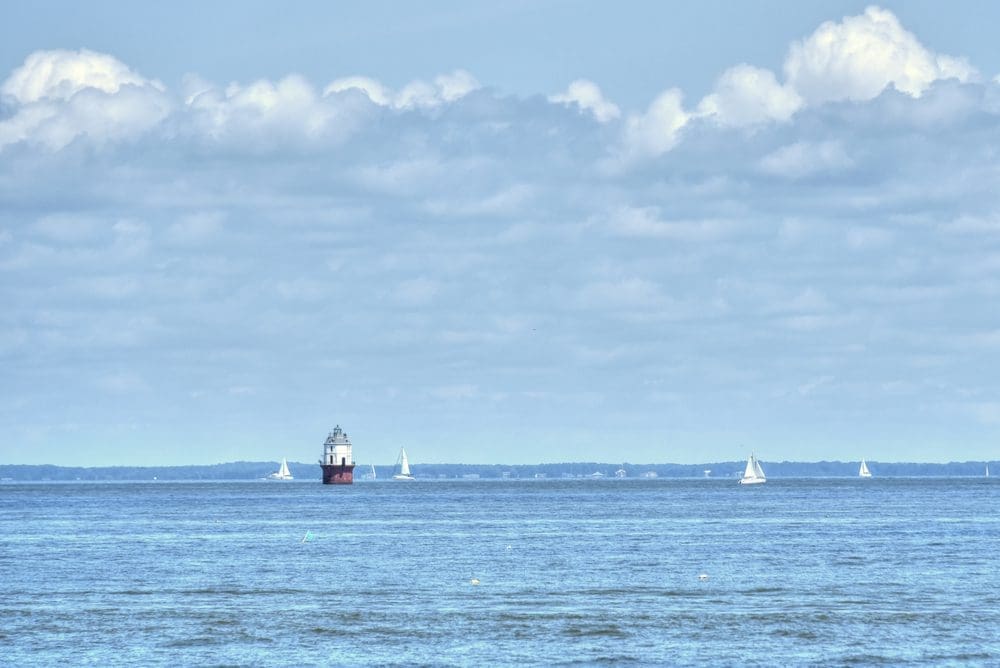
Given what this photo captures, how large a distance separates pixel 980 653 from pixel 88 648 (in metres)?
28.8

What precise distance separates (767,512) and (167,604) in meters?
113

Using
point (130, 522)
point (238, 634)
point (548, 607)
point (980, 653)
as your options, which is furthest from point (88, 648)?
point (130, 522)

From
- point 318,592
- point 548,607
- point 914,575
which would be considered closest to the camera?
point 548,607

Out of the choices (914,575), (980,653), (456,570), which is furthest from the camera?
(456,570)

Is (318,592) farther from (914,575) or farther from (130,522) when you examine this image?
(130,522)

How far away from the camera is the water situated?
50250 millimetres

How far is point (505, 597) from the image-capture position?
65500mm

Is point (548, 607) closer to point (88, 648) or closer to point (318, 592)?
point (318, 592)

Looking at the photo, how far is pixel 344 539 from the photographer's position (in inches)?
4380

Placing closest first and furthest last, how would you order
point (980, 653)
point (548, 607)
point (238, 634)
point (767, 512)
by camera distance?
point (980, 653)
point (238, 634)
point (548, 607)
point (767, 512)

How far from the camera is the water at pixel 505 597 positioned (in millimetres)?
50250

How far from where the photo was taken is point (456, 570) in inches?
3155

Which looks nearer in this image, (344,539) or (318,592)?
(318,592)

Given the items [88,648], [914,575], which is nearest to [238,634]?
[88,648]
